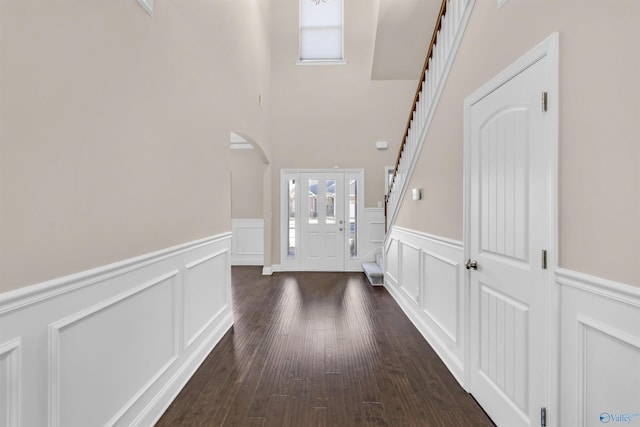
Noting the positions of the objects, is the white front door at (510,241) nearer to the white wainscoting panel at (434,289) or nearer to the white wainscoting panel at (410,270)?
the white wainscoting panel at (434,289)

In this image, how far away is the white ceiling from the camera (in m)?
4.76

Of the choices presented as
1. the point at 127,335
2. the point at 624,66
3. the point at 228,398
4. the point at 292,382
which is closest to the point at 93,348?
the point at 127,335

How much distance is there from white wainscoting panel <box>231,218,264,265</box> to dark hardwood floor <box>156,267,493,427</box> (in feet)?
9.61

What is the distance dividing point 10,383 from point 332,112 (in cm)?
599

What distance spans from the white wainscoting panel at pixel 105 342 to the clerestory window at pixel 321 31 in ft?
17.2

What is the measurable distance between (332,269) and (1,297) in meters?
5.55

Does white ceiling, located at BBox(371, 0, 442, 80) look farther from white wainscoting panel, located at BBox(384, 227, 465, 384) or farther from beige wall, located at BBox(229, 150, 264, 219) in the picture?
white wainscoting panel, located at BBox(384, 227, 465, 384)

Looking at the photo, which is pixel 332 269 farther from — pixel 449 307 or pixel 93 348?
pixel 93 348

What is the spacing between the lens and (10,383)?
103 cm

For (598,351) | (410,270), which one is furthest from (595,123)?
(410,270)

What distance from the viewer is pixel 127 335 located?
165 centimetres

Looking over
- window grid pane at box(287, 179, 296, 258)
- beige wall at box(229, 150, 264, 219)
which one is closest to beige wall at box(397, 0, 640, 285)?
window grid pane at box(287, 179, 296, 258)

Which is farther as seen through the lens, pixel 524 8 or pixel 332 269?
pixel 332 269

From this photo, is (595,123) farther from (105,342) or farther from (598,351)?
(105,342)
